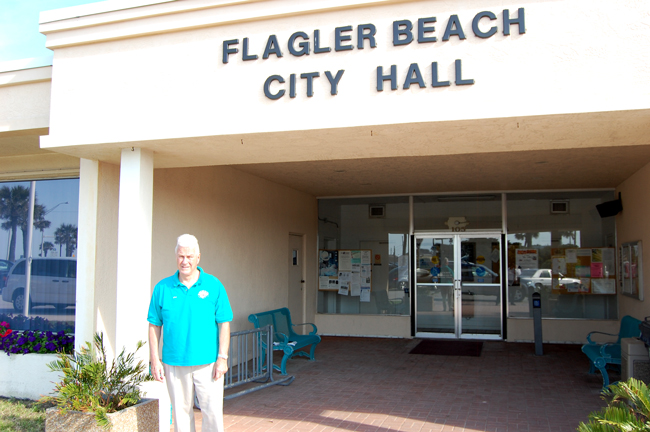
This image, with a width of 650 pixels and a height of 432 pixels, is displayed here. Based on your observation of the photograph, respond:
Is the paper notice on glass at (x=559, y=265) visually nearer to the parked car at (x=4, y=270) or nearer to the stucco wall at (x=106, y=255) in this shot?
the stucco wall at (x=106, y=255)

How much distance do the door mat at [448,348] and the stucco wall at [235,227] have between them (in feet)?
8.44

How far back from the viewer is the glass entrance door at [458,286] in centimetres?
1031

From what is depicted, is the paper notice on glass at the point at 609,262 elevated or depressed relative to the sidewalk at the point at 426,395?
elevated

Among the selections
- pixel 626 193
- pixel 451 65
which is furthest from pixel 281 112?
pixel 626 193

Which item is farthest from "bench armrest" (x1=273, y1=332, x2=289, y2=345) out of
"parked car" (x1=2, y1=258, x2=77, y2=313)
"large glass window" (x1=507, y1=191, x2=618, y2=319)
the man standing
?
"large glass window" (x1=507, y1=191, x2=618, y2=319)

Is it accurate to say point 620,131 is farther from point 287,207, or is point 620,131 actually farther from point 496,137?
point 287,207

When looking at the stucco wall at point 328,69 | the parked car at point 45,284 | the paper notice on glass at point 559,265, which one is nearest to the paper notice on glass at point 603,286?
the paper notice on glass at point 559,265

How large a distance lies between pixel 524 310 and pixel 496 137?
22.1 ft

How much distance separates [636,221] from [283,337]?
18.6 ft

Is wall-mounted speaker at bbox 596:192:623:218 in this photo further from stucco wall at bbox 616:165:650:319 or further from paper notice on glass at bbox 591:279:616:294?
paper notice on glass at bbox 591:279:616:294

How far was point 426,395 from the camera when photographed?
20.8 feet

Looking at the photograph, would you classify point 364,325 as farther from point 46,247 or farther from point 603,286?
point 46,247

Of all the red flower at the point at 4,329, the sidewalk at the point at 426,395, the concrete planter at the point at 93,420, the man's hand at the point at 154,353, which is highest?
the man's hand at the point at 154,353

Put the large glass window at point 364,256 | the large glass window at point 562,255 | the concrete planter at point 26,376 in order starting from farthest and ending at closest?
1. the large glass window at point 364,256
2. the large glass window at point 562,255
3. the concrete planter at point 26,376
